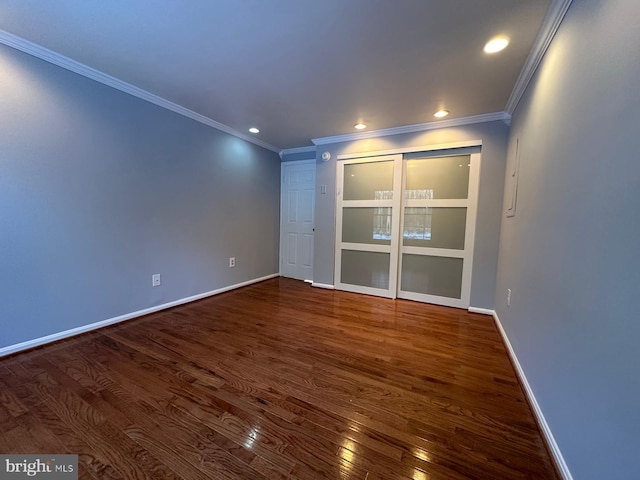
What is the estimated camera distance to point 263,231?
437 centimetres

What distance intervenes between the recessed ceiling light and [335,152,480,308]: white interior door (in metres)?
1.37

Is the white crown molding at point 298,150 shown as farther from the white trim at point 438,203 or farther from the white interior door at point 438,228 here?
the white trim at point 438,203

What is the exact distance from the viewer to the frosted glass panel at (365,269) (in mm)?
3592

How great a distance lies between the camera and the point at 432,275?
3.34 m

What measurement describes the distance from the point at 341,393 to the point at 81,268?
8.16ft

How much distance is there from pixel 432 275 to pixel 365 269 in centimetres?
92

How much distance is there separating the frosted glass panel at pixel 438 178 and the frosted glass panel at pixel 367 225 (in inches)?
17.4

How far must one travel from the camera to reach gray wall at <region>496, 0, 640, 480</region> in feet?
2.61

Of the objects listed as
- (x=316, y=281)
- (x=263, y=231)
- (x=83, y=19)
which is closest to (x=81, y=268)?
(x=83, y=19)

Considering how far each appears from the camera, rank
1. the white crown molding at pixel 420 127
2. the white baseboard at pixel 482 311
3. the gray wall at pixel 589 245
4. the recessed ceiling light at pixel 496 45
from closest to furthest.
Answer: the gray wall at pixel 589 245 → the recessed ceiling light at pixel 496 45 → the white crown molding at pixel 420 127 → the white baseboard at pixel 482 311

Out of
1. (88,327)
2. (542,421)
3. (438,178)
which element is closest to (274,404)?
(542,421)

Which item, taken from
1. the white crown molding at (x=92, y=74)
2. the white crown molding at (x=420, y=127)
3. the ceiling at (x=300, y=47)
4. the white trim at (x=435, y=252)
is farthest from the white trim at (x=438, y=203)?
the white crown molding at (x=92, y=74)

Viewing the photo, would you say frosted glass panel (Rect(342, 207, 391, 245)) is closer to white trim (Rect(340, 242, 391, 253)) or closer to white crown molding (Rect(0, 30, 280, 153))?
white trim (Rect(340, 242, 391, 253))

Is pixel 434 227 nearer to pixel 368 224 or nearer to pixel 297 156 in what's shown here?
pixel 368 224
